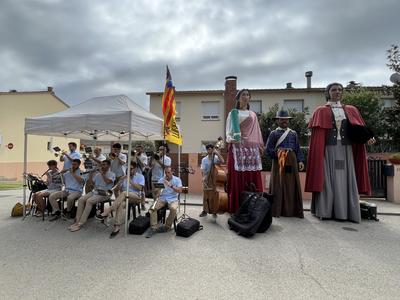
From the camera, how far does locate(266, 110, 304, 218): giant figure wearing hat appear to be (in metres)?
6.07

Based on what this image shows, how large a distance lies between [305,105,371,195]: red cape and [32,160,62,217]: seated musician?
582 centimetres

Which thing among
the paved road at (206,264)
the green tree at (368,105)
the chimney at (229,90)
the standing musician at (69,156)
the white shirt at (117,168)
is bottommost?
the paved road at (206,264)

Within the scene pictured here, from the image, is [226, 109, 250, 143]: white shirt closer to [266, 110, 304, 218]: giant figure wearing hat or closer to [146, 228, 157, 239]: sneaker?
[266, 110, 304, 218]: giant figure wearing hat

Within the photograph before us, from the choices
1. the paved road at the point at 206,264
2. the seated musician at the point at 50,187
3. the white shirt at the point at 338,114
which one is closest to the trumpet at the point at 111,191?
the paved road at the point at 206,264

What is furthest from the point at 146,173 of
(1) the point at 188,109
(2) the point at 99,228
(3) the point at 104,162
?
(1) the point at 188,109

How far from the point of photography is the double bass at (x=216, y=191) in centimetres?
572

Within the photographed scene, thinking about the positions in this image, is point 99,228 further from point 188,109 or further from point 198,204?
point 188,109

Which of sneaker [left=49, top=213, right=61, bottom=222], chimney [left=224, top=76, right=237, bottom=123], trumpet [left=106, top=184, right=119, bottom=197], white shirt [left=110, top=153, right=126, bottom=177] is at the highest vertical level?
chimney [left=224, top=76, right=237, bottom=123]

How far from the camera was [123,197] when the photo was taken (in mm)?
5316

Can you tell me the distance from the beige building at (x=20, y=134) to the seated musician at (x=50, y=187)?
14013mm

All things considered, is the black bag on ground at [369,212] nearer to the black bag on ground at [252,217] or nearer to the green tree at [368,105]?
the black bag on ground at [252,217]

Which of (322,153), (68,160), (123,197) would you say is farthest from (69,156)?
(322,153)

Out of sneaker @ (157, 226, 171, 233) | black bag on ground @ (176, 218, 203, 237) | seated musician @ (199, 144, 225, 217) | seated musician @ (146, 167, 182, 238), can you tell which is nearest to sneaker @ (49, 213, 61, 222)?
seated musician @ (146, 167, 182, 238)

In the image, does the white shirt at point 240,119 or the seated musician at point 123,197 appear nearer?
the seated musician at point 123,197
